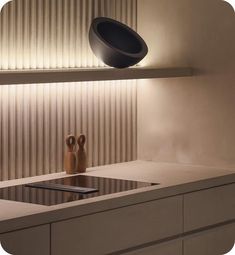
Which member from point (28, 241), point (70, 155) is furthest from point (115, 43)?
point (28, 241)

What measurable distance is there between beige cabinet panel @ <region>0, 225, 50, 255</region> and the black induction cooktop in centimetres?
22

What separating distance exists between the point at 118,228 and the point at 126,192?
161 mm

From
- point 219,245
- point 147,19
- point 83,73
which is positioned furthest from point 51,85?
point 219,245

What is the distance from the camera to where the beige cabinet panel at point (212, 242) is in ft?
12.9

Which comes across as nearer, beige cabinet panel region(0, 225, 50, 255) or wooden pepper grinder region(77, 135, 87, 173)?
beige cabinet panel region(0, 225, 50, 255)

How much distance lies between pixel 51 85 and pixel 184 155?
826 mm

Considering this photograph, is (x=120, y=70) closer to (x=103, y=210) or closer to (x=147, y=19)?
(x=147, y=19)

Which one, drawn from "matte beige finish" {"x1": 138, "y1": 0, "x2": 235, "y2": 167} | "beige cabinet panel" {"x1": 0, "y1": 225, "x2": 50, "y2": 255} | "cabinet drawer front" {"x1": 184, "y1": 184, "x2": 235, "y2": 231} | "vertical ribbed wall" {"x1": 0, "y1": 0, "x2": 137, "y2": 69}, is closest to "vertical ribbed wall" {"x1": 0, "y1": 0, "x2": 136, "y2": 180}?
"vertical ribbed wall" {"x1": 0, "y1": 0, "x2": 137, "y2": 69}

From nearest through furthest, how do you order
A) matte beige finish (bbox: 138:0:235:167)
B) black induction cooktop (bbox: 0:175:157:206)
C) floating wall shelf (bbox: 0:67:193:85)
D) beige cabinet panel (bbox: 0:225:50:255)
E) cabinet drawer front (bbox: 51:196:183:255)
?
1. beige cabinet panel (bbox: 0:225:50:255)
2. cabinet drawer front (bbox: 51:196:183:255)
3. black induction cooktop (bbox: 0:175:157:206)
4. floating wall shelf (bbox: 0:67:193:85)
5. matte beige finish (bbox: 138:0:235:167)

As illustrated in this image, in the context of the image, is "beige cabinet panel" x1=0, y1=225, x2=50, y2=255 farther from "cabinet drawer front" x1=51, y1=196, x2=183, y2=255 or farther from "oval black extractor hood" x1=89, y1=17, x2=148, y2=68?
"oval black extractor hood" x1=89, y1=17, x2=148, y2=68

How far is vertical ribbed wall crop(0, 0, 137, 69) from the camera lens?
12.6 feet

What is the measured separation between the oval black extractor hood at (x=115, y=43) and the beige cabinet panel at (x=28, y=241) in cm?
113

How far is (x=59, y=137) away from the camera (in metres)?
4.12

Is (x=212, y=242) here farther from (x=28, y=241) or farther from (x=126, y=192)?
(x=28, y=241)
